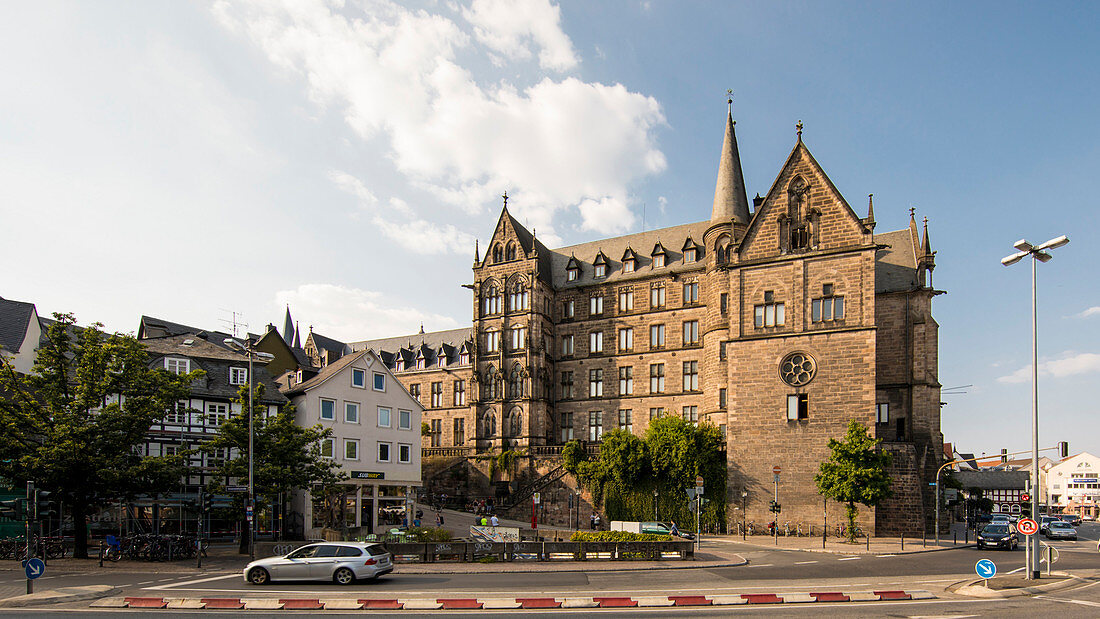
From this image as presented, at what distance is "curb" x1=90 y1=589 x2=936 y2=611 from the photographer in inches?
720

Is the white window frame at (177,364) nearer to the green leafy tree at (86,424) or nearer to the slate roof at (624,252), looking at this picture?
the green leafy tree at (86,424)

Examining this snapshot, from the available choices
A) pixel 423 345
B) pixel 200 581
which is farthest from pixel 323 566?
pixel 423 345

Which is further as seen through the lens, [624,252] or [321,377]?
[624,252]

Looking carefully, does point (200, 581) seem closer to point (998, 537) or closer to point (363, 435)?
point (363, 435)

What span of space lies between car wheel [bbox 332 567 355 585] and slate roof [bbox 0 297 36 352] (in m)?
29.9

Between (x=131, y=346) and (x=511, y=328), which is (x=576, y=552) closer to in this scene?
(x=131, y=346)

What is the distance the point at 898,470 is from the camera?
44562 millimetres

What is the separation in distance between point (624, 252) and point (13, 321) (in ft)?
147

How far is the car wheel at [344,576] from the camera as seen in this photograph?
22.9 metres

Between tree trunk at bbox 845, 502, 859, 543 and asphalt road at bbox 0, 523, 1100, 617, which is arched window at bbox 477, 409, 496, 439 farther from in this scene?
asphalt road at bbox 0, 523, 1100, 617

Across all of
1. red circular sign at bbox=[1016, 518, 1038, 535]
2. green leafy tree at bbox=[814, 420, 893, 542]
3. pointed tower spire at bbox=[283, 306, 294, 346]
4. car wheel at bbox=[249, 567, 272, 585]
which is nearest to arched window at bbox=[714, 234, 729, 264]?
green leafy tree at bbox=[814, 420, 893, 542]

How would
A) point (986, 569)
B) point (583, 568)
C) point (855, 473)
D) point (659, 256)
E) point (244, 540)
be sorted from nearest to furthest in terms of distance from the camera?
point (986, 569) < point (583, 568) < point (244, 540) < point (855, 473) < point (659, 256)

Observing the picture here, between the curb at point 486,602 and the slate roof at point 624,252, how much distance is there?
41.4 metres

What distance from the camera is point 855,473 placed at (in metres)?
40.4
